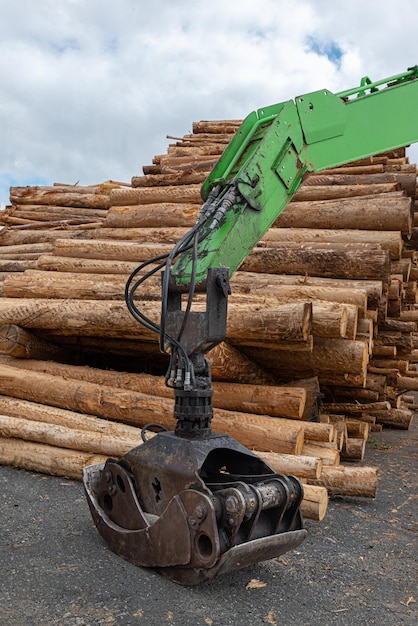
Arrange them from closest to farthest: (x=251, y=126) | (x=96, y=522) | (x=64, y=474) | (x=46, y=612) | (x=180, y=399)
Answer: (x=46, y=612) < (x=180, y=399) < (x=96, y=522) < (x=251, y=126) < (x=64, y=474)

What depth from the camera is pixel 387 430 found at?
10398mm

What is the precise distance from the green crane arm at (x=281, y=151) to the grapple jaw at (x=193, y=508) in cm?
118

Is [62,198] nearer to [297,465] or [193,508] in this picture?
[297,465]

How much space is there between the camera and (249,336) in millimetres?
6039

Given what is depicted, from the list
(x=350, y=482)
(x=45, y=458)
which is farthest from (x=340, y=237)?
(x=45, y=458)

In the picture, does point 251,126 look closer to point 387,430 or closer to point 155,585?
point 155,585

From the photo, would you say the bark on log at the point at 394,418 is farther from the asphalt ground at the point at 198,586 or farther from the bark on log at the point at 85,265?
the asphalt ground at the point at 198,586

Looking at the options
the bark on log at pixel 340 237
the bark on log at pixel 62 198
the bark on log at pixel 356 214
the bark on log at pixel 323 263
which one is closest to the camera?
the bark on log at pixel 323 263

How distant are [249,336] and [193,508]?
8.92 ft

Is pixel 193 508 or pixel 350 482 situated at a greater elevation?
pixel 193 508

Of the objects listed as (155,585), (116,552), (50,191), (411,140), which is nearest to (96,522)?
(116,552)

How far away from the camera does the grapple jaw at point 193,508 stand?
349 cm

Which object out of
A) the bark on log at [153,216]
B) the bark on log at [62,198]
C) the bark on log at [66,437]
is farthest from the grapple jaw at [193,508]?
the bark on log at [62,198]

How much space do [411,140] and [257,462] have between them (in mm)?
3045
